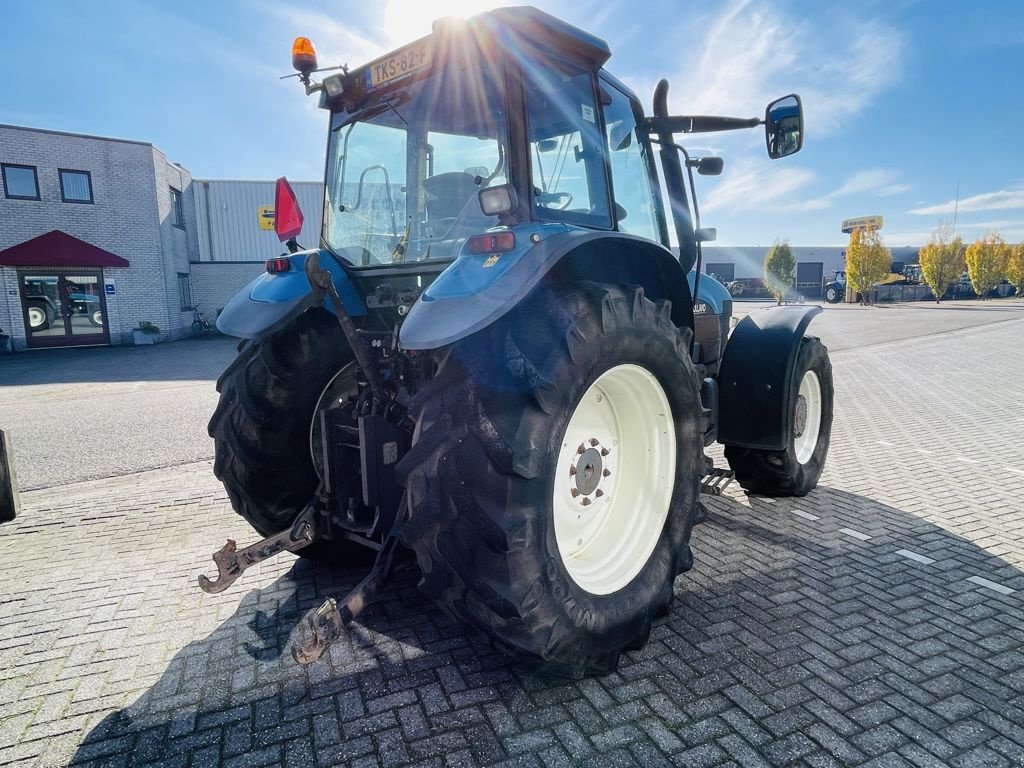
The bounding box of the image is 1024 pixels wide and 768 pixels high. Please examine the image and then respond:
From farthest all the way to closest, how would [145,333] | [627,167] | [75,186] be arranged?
Result: 1. [145,333]
2. [75,186]
3. [627,167]

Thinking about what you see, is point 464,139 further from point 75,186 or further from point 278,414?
point 75,186

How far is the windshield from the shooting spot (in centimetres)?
274

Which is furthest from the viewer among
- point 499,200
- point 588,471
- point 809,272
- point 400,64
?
point 809,272

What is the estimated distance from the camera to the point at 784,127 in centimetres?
346

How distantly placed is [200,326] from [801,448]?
2371 cm

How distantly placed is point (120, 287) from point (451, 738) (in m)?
22.2

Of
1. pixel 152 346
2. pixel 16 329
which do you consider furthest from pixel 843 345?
pixel 16 329

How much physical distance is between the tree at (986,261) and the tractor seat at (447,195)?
177ft

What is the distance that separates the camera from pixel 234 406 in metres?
3.01

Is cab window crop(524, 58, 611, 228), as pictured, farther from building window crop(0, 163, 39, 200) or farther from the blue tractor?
building window crop(0, 163, 39, 200)

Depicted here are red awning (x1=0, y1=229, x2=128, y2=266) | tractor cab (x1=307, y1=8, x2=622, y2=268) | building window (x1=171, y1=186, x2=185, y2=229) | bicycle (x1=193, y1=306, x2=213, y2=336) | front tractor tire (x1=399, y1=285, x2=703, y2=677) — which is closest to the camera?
front tractor tire (x1=399, y1=285, x2=703, y2=677)

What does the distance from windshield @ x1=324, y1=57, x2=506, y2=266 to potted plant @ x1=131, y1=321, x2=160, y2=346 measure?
19.9 metres

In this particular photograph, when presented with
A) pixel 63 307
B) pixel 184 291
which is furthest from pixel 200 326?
pixel 63 307

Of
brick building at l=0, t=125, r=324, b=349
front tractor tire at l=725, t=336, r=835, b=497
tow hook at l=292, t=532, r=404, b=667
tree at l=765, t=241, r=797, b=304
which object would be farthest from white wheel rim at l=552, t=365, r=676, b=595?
tree at l=765, t=241, r=797, b=304
